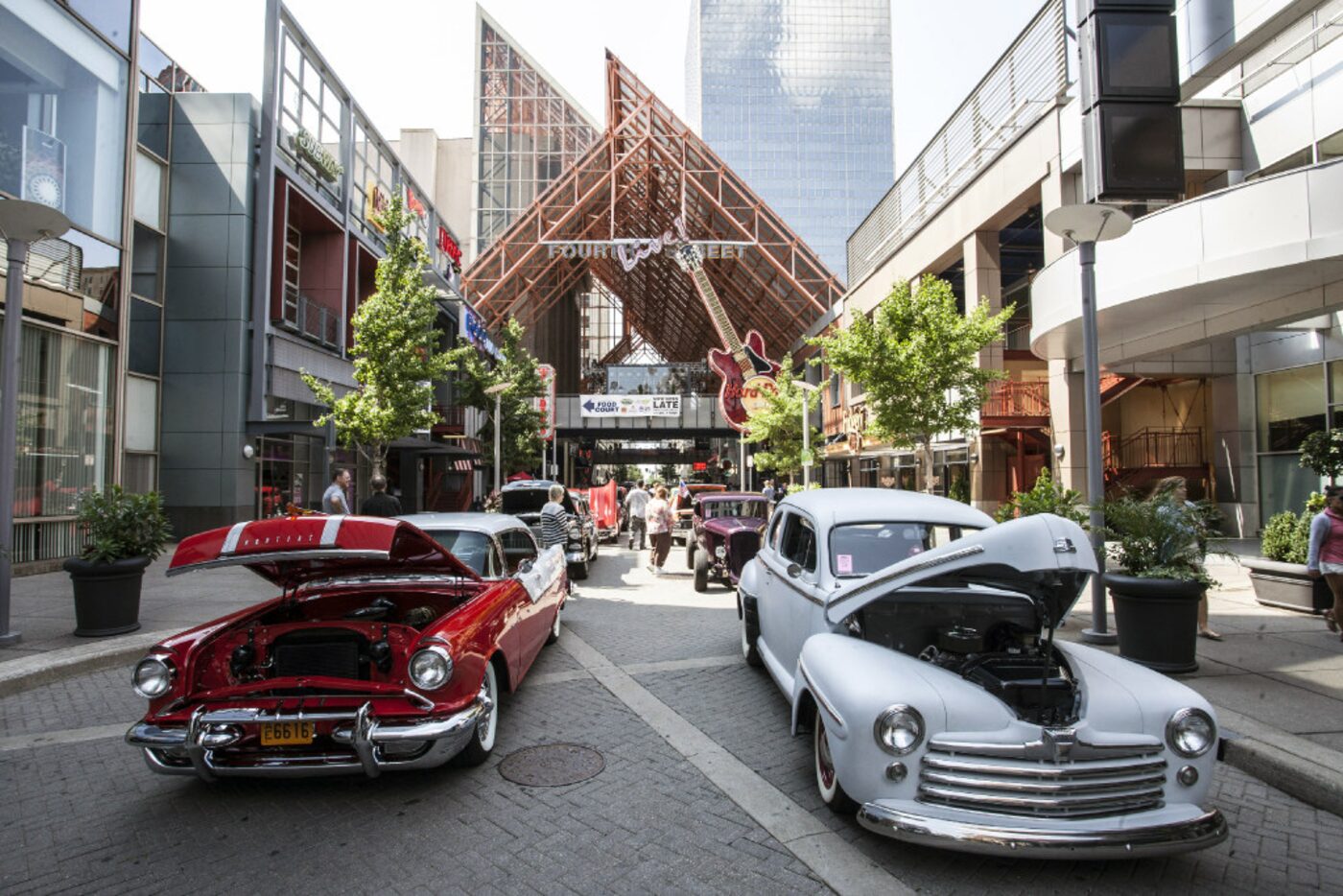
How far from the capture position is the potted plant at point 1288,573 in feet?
28.2

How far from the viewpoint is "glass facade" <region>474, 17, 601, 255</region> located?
4791 centimetres

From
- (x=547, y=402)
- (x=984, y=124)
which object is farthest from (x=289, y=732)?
(x=547, y=402)

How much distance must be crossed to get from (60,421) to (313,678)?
12.3 metres

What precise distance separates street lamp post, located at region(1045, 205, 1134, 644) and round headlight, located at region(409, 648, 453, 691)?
5875mm

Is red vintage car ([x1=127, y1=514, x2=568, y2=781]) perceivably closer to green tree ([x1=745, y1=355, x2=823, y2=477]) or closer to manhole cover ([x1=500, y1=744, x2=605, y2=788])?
manhole cover ([x1=500, y1=744, x2=605, y2=788])

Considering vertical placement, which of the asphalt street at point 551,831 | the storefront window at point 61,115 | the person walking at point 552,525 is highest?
the storefront window at point 61,115

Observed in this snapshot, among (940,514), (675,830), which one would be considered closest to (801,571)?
(940,514)

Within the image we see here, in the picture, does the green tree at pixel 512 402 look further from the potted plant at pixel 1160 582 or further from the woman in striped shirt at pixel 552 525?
the potted plant at pixel 1160 582

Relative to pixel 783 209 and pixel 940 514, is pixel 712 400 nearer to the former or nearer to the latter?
pixel 940 514

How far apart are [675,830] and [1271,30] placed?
1756 centimetres

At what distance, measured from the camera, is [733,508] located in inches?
549

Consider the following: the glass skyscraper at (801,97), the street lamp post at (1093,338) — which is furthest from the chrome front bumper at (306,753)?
the glass skyscraper at (801,97)

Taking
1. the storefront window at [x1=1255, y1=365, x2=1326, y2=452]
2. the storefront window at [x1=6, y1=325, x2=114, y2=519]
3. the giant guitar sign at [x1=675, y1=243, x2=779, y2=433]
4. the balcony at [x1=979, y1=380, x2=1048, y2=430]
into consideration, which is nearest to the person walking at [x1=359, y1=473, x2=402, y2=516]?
the storefront window at [x1=6, y1=325, x2=114, y2=519]

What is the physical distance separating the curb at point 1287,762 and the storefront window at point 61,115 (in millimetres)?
16465
